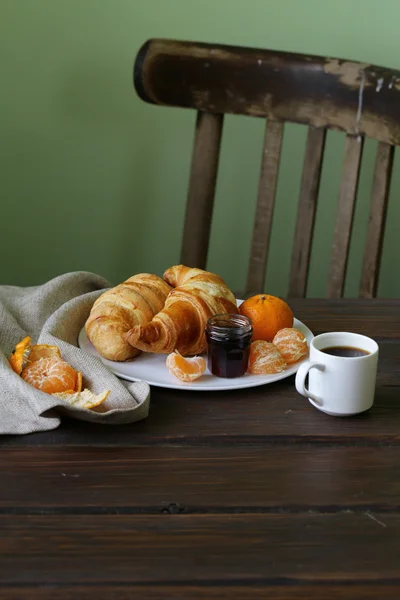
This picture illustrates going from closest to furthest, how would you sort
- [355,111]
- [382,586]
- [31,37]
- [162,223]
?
[382,586]
[355,111]
[31,37]
[162,223]

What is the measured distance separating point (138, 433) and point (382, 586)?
333mm

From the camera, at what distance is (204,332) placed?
107cm

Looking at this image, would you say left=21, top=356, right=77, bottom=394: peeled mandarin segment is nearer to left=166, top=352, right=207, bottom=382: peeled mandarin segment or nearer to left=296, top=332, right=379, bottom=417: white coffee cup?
left=166, top=352, right=207, bottom=382: peeled mandarin segment

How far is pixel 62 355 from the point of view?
3.33ft

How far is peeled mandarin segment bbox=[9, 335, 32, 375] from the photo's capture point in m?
0.98

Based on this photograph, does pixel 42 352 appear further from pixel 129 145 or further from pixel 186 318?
pixel 129 145

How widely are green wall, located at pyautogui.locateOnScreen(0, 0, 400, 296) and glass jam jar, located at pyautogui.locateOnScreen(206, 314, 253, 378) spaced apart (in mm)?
1130

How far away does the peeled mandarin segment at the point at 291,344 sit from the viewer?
1060 mm

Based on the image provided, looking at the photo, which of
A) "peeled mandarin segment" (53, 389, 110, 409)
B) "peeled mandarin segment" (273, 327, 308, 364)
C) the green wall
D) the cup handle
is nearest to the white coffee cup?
the cup handle

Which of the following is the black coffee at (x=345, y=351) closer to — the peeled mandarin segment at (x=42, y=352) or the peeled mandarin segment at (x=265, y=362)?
the peeled mandarin segment at (x=265, y=362)

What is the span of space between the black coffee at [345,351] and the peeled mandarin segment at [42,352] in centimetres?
33

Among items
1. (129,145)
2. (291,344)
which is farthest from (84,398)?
(129,145)

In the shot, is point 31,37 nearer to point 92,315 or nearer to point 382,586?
point 92,315

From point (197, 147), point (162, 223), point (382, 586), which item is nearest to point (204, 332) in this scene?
point (382, 586)
